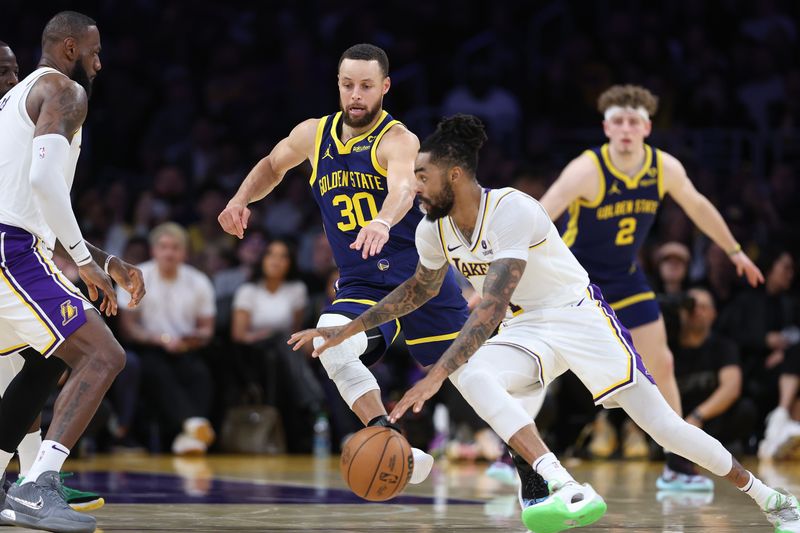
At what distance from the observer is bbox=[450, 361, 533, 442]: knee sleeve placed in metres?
5.37

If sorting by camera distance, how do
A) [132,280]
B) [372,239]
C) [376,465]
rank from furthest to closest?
[132,280], [372,239], [376,465]

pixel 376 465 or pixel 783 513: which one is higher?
pixel 376 465

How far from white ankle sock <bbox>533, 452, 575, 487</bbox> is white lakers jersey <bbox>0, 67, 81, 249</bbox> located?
7.39ft

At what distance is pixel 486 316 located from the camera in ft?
17.5

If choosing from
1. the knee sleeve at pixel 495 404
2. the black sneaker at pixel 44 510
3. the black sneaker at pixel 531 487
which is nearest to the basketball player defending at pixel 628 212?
the black sneaker at pixel 531 487

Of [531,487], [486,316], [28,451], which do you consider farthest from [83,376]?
[531,487]

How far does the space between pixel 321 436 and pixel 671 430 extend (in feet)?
20.3

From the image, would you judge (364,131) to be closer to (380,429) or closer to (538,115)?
(380,429)

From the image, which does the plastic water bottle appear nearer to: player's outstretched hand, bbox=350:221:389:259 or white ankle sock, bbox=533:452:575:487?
player's outstretched hand, bbox=350:221:389:259

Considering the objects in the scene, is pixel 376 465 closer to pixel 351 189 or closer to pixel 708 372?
pixel 351 189

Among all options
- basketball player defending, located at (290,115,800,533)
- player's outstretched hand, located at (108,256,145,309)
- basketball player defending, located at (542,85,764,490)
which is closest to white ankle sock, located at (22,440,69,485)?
player's outstretched hand, located at (108,256,145,309)

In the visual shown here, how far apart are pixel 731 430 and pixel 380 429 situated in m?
5.91

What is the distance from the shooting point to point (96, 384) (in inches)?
207

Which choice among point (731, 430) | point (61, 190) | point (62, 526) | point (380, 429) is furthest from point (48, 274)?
point (731, 430)
